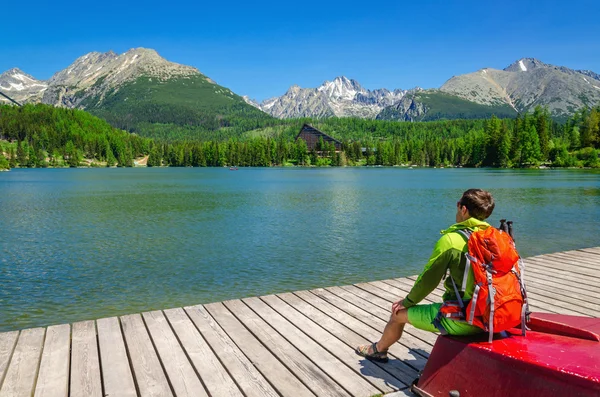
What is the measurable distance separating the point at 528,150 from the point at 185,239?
147966 mm

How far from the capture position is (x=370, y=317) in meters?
8.82

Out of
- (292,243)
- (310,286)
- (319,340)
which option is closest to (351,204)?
(292,243)

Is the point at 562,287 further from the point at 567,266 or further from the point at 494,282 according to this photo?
the point at 494,282

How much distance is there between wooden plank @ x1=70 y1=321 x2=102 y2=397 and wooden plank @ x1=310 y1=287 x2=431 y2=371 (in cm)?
440

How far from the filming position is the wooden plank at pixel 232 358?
233 inches

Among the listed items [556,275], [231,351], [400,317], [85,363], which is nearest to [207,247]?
[556,275]

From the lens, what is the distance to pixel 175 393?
580 cm

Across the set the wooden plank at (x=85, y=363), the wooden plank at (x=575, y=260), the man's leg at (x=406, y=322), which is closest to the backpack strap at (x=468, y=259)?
the man's leg at (x=406, y=322)

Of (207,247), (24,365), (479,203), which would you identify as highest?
(479,203)

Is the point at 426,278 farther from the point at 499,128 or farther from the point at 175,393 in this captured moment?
the point at 499,128

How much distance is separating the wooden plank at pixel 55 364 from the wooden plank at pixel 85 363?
0.09 metres

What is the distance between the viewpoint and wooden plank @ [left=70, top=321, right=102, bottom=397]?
5.88 metres

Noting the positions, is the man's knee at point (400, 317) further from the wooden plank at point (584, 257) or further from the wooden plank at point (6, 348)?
the wooden plank at point (584, 257)

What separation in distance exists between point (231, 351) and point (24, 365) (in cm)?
308
